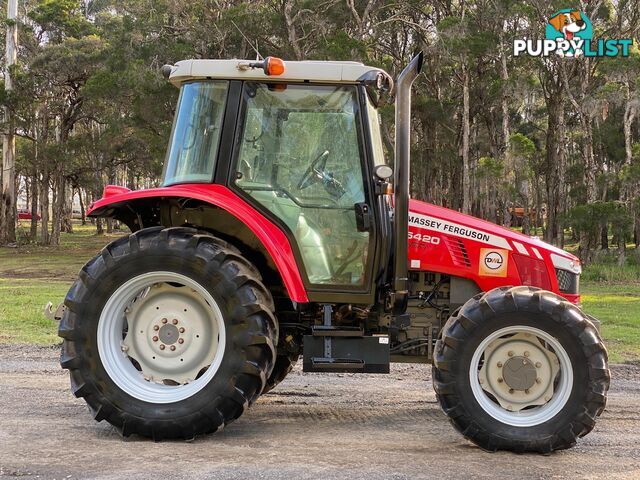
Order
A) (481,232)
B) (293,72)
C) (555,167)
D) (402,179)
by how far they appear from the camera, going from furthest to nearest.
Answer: (555,167)
(481,232)
(293,72)
(402,179)

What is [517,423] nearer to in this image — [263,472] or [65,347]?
[263,472]

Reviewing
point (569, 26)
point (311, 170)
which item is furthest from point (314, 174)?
point (569, 26)

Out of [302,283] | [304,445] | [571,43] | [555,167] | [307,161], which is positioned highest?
[571,43]

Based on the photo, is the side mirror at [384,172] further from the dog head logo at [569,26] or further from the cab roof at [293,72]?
the dog head logo at [569,26]

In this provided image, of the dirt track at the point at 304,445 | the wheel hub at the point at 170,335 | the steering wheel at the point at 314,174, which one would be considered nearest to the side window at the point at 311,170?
the steering wheel at the point at 314,174

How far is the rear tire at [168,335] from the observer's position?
4.78 m

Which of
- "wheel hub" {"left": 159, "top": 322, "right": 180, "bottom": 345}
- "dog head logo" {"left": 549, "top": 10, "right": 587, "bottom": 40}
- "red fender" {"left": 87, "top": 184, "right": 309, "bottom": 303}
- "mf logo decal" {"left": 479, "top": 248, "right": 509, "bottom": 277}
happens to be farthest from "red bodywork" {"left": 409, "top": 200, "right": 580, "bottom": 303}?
"dog head logo" {"left": 549, "top": 10, "right": 587, "bottom": 40}

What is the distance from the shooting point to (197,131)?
202 inches

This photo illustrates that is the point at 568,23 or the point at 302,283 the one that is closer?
the point at 302,283

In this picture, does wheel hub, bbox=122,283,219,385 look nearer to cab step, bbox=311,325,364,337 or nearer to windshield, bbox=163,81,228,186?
cab step, bbox=311,325,364,337

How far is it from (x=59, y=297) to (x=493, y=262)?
38.2ft

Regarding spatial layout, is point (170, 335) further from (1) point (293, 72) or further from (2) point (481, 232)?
(2) point (481, 232)

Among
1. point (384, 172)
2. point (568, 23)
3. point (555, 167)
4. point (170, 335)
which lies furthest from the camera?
point (555, 167)

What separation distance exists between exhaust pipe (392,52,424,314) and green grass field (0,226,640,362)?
5260mm
